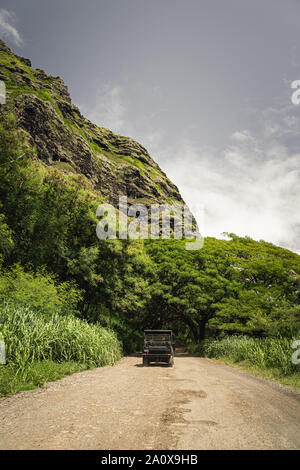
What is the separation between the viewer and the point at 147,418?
16.6 ft

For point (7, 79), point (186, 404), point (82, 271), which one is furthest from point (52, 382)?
point (7, 79)

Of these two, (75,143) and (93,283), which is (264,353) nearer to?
(93,283)

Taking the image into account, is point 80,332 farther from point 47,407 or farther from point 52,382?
point 47,407

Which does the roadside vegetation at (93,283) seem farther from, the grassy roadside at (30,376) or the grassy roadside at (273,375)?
the grassy roadside at (273,375)

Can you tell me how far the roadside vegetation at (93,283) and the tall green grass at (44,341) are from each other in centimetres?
4

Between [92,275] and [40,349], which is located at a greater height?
[92,275]

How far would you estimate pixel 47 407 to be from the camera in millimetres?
5664

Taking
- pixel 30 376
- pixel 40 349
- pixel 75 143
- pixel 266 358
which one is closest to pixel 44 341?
pixel 40 349

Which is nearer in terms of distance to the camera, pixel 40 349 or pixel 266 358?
pixel 40 349

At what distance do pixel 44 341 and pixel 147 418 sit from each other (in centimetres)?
608

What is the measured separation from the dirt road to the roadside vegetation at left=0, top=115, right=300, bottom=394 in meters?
2.08

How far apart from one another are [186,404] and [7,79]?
87821mm

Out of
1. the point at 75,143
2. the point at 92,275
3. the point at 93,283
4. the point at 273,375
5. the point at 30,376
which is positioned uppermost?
the point at 75,143

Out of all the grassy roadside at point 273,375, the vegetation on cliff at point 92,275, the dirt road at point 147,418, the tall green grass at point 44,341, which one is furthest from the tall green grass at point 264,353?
the tall green grass at point 44,341
